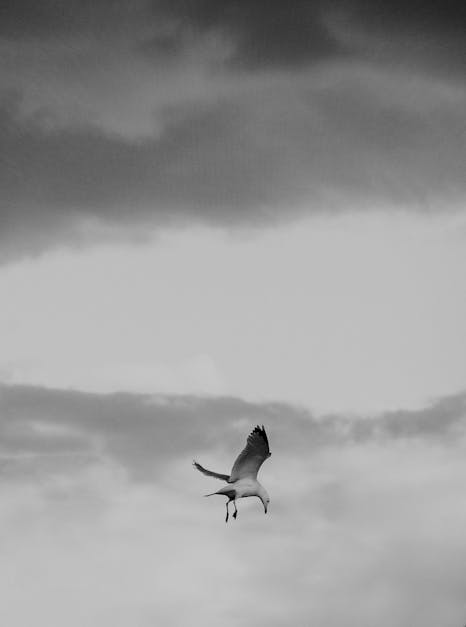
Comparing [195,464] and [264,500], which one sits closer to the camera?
[195,464]

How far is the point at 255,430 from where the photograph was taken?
108m

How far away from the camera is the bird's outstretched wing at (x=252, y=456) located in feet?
358

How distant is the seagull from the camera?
11069cm

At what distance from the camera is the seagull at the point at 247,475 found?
111m

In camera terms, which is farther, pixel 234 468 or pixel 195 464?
pixel 234 468

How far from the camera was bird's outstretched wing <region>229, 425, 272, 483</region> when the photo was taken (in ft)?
358

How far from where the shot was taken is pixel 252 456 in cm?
11144

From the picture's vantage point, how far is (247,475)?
114 meters

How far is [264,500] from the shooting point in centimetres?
11425

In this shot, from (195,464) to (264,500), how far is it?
10.5 meters

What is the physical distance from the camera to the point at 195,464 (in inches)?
4166

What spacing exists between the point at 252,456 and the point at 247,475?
2.72m

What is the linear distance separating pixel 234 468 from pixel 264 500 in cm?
370

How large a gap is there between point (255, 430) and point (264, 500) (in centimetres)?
833
